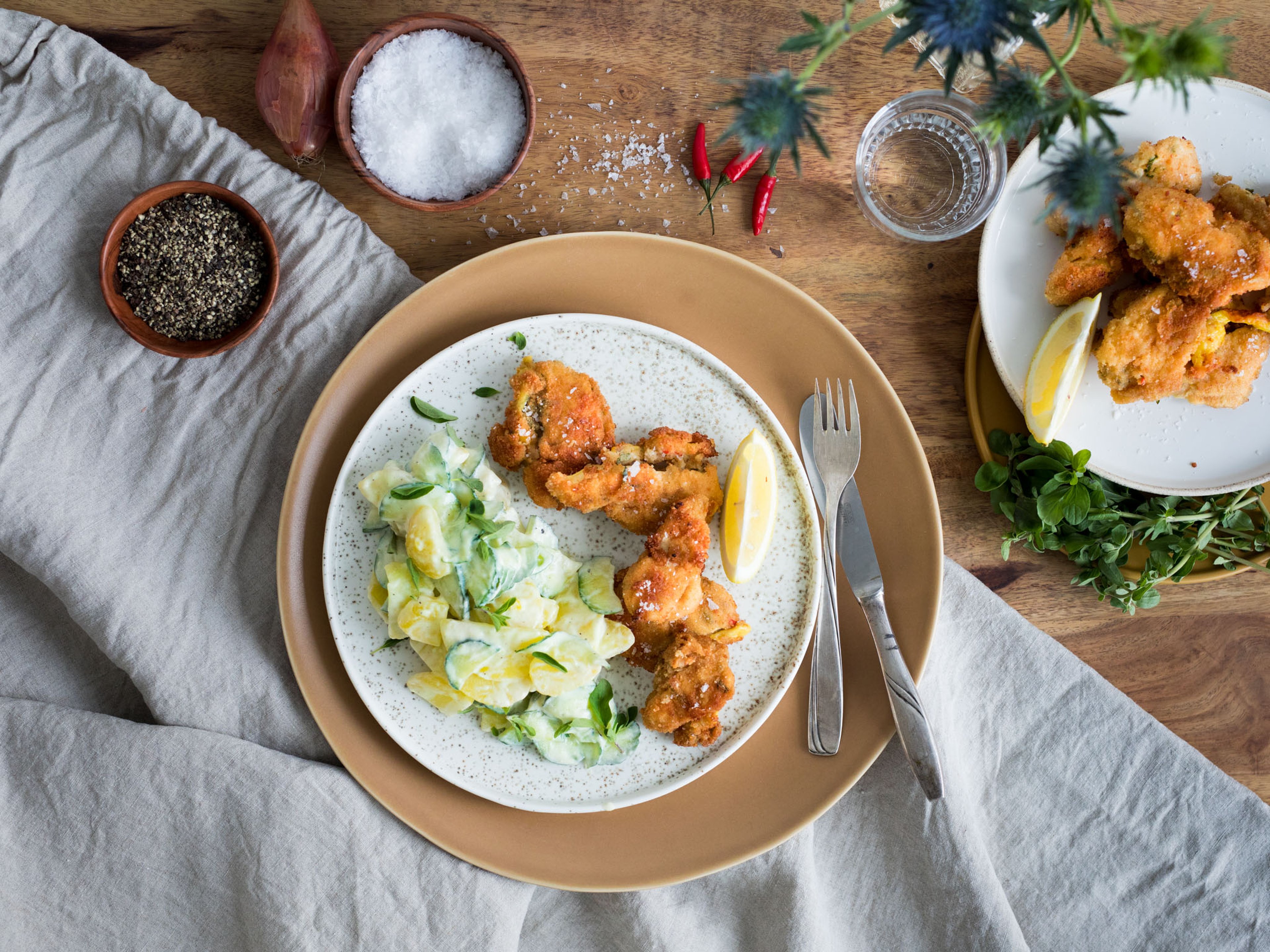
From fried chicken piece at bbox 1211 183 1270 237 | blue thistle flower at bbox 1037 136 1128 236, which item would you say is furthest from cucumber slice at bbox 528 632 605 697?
fried chicken piece at bbox 1211 183 1270 237

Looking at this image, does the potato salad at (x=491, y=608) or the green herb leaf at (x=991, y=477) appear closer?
the potato salad at (x=491, y=608)

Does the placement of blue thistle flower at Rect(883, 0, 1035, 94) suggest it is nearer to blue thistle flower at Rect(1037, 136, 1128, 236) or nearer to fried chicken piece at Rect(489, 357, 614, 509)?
blue thistle flower at Rect(1037, 136, 1128, 236)

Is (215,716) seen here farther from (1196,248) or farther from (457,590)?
(1196,248)

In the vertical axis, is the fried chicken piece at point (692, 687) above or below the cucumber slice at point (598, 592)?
below

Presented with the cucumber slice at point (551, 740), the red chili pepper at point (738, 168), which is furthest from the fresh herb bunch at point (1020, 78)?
the cucumber slice at point (551, 740)

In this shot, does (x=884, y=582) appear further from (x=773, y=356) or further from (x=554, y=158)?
(x=554, y=158)

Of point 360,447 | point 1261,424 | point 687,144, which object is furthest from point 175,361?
point 1261,424

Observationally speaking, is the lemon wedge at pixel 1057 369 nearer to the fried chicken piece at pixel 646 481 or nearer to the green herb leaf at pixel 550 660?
the fried chicken piece at pixel 646 481
